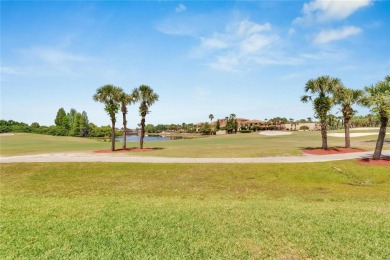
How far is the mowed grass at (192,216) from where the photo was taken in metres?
7.47

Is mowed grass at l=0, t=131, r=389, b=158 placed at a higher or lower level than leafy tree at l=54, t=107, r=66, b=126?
lower

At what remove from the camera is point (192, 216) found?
10250 mm

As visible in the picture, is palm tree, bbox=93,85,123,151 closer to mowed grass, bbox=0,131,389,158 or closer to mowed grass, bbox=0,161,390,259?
mowed grass, bbox=0,131,389,158

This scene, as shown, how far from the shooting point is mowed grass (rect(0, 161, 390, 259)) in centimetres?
Answer: 747

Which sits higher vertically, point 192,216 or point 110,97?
point 110,97

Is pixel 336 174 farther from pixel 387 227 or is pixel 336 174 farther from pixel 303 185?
pixel 387 227

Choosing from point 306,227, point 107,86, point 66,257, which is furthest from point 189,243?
point 107,86

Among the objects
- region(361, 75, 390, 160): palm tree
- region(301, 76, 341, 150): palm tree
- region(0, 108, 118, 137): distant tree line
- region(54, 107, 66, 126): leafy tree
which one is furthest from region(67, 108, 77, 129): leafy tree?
region(361, 75, 390, 160): palm tree

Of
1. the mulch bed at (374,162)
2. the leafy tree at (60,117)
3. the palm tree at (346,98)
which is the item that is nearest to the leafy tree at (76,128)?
the leafy tree at (60,117)

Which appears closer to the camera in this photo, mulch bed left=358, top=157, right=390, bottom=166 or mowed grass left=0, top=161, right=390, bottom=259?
mowed grass left=0, top=161, right=390, bottom=259

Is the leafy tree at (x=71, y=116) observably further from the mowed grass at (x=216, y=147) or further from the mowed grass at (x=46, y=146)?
the mowed grass at (x=216, y=147)

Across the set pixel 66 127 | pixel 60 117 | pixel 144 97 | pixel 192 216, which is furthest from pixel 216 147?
pixel 60 117

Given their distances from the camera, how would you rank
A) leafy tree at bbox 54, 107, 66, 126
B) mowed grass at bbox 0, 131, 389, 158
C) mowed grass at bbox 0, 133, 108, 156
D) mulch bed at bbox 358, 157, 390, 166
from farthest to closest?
leafy tree at bbox 54, 107, 66, 126
mowed grass at bbox 0, 133, 108, 156
mowed grass at bbox 0, 131, 389, 158
mulch bed at bbox 358, 157, 390, 166

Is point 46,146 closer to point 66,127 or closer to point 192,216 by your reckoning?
point 192,216
